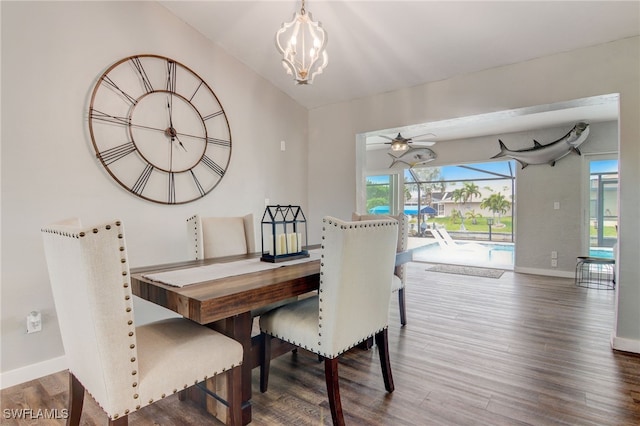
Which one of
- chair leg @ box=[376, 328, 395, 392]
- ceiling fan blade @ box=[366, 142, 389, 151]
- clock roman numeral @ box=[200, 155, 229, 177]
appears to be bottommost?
chair leg @ box=[376, 328, 395, 392]

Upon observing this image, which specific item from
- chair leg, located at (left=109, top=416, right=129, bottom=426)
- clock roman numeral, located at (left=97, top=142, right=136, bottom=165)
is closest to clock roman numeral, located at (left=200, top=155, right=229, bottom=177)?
clock roman numeral, located at (left=97, top=142, right=136, bottom=165)

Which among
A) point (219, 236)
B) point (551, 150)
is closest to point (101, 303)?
point (219, 236)

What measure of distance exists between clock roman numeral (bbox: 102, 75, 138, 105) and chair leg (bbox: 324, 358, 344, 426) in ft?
8.16

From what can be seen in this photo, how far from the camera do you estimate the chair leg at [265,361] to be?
2.05 m

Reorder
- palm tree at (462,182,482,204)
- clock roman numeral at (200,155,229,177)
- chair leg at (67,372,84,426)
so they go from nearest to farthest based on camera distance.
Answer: chair leg at (67,372,84,426), clock roman numeral at (200,155,229,177), palm tree at (462,182,482,204)

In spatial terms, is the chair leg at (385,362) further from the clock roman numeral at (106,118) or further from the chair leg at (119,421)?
the clock roman numeral at (106,118)

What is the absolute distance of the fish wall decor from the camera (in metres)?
6.54

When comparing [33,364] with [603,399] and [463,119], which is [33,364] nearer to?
[603,399]

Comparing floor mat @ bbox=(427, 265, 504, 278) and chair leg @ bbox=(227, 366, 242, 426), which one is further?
floor mat @ bbox=(427, 265, 504, 278)

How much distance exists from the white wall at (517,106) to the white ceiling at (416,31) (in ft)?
0.37

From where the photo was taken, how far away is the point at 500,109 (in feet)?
10.2

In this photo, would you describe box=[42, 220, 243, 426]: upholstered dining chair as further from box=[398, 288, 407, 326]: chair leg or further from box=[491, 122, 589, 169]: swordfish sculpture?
box=[491, 122, 589, 169]: swordfish sculpture

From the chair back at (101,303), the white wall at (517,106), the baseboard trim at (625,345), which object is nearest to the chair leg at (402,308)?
the white wall at (517,106)

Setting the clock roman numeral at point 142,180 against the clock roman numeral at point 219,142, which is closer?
the clock roman numeral at point 142,180
